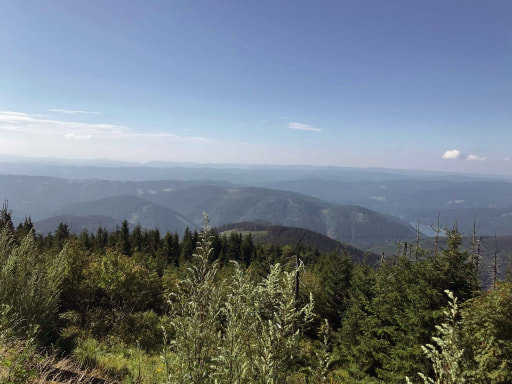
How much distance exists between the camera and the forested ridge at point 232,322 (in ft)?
10.5

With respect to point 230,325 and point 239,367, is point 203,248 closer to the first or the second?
point 230,325

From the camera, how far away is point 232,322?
325 centimetres

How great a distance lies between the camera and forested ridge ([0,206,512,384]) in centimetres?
319

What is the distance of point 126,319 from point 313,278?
18.9 m

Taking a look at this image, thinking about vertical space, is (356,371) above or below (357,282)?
below

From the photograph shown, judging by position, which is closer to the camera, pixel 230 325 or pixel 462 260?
pixel 230 325

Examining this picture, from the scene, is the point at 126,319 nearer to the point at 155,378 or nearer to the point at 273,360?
the point at 155,378

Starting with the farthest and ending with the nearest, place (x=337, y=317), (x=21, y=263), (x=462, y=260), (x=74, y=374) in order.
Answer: (x=337, y=317) < (x=462, y=260) < (x=21, y=263) < (x=74, y=374)

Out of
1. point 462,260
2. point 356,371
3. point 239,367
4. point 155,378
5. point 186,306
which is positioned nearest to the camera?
point 239,367

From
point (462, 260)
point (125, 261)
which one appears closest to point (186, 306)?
point (125, 261)

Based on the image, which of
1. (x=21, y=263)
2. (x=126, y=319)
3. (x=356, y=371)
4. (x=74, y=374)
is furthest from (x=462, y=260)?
(x=21, y=263)

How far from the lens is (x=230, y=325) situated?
321 cm

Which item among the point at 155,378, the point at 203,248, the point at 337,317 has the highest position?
the point at 203,248

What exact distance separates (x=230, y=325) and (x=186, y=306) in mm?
691
